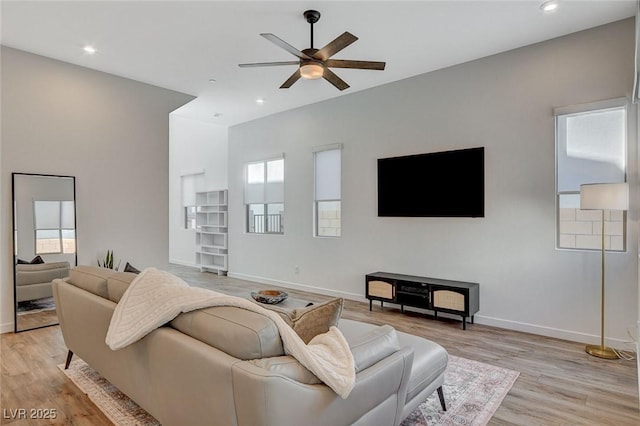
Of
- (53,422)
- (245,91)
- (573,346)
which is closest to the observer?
(53,422)

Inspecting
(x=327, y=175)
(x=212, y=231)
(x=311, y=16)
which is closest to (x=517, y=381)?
(x=311, y=16)

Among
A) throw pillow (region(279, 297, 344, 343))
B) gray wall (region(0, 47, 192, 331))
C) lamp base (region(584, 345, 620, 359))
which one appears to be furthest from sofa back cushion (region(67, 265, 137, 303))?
lamp base (region(584, 345, 620, 359))

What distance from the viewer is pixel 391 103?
5.09 metres

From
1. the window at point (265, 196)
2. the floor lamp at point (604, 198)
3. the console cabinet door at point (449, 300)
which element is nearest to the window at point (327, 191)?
the window at point (265, 196)

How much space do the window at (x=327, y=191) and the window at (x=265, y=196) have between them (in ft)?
2.73

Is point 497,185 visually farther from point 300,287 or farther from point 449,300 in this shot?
point 300,287

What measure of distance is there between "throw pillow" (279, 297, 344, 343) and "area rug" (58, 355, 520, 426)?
100 cm

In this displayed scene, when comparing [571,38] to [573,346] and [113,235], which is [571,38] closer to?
[573,346]

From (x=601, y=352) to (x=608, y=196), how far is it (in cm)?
145

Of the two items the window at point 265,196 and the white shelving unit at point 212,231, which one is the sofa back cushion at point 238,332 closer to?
the window at point 265,196

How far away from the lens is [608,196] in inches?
123

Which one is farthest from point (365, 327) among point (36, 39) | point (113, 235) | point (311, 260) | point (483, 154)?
point (36, 39)

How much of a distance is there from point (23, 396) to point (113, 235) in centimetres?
265

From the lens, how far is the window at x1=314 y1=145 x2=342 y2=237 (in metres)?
5.79
